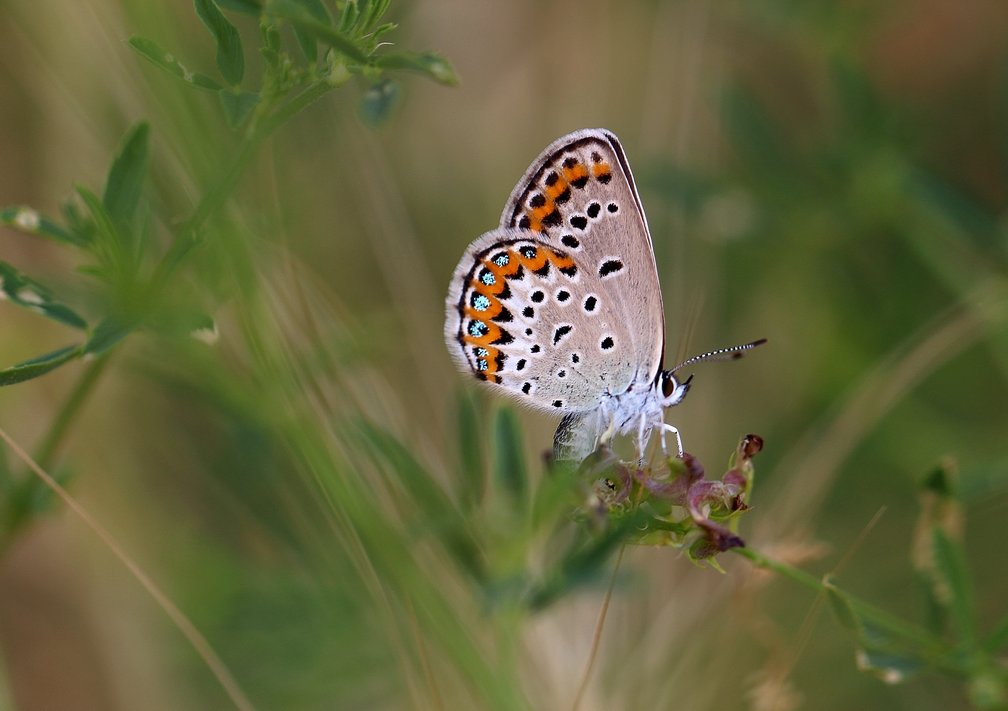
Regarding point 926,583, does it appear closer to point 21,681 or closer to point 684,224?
point 684,224

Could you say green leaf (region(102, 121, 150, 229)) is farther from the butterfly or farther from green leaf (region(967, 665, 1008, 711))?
green leaf (region(967, 665, 1008, 711))

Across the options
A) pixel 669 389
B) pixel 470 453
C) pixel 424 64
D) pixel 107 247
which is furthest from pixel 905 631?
pixel 107 247

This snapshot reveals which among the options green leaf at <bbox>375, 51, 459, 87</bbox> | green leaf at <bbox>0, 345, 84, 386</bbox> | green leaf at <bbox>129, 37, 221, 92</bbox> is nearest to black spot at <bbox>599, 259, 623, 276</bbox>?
green leaf at <bbox>375, 51, 459, 87</bbox>

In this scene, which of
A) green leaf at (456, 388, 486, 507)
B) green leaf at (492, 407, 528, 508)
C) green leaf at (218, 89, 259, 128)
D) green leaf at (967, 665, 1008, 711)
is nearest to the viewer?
green leaf at (218, 89, 259, 128)

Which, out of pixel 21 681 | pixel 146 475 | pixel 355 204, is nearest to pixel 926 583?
pixel 355 204

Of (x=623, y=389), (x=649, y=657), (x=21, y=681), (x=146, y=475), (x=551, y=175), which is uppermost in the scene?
(x=551, y=175)

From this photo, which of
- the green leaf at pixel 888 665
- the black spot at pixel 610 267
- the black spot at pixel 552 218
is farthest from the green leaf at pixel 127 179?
the green leaf at pixel 888 665

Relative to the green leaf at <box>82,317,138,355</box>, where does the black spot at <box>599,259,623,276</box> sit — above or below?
below
